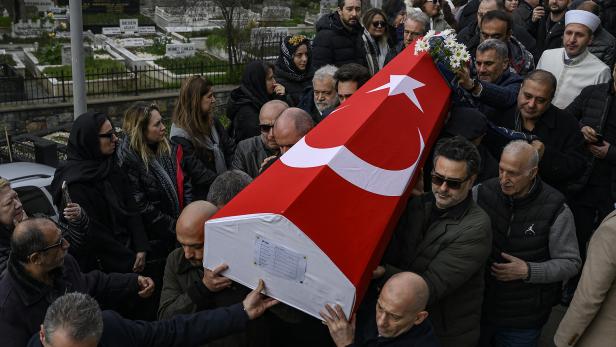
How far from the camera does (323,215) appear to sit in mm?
2486

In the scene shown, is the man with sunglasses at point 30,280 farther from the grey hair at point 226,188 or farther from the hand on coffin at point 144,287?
the grey hair at point 226,188

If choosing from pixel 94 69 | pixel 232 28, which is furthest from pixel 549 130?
pixel 232 28

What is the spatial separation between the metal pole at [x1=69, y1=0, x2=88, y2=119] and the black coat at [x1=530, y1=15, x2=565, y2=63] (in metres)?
4.05

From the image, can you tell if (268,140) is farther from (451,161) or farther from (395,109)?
(451,161)

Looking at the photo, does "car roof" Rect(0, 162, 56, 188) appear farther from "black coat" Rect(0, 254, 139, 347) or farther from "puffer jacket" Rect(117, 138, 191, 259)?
"black coat" Rect(0, 254, 139, 347)

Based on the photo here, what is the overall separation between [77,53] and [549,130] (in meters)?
3.91

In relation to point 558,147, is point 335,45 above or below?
above

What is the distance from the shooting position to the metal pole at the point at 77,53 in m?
5.45

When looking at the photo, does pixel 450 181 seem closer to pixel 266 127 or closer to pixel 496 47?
pixel 266 127

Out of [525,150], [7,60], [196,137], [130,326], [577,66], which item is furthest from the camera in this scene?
[7,60]

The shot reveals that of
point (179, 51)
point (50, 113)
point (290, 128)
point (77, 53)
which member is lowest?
point (50, 113)

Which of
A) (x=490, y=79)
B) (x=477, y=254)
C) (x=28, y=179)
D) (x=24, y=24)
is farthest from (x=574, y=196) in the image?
(x=24, y=24)

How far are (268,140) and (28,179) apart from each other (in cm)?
265

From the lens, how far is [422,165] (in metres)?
3.26
